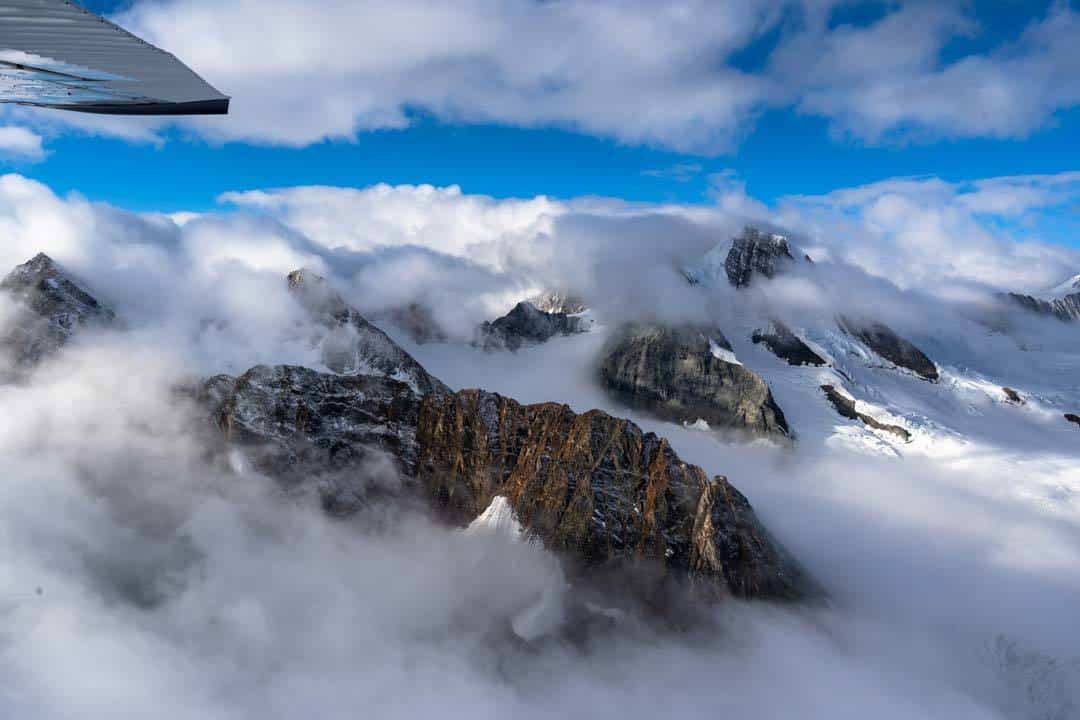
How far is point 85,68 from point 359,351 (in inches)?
5752

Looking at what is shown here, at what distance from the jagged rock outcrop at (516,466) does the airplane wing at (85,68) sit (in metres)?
139

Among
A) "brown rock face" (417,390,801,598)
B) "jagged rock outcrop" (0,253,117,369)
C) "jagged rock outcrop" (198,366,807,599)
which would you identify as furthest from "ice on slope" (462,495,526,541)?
"jagged rock outcrop" (0,253,117,369)

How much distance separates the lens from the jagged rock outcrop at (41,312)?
16812 cm

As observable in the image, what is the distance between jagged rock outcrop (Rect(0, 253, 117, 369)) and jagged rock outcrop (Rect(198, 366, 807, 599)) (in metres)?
64.8

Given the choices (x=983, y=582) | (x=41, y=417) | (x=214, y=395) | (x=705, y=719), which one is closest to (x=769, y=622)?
(x=705, y=719)

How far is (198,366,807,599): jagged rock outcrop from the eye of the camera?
140 metres

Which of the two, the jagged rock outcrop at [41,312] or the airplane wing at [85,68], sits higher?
the airplane wing at [85,68]

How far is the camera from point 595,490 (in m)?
148

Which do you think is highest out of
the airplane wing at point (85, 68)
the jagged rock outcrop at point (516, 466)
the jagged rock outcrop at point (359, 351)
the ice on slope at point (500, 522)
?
the airplane wing at point (85, 68)

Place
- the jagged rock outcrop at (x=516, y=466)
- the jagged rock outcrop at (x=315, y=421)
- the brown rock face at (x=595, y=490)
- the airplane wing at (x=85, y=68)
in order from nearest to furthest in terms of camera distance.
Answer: the airplane wing at (x=85, y=68) < the jagged rock outcrop at (x=315, y=421) < the jagged rock outcrop at (x=516, y=466) < the brown rock face at (x=595, y=490)

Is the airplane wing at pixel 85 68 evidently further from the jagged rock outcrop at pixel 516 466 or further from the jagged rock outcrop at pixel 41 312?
the jagged rock outcrop at pixel 41 312

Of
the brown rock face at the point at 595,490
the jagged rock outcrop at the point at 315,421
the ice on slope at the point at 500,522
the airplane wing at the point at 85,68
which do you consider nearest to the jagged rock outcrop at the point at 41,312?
the jagged rock outcrop at the point at 315,421

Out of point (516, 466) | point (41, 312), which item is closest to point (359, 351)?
point (516, 466)

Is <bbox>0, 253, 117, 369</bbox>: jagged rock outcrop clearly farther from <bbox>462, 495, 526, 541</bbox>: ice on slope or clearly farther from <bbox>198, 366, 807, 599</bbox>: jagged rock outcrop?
<bbox>462, 495, 526, 541</bbox>: ice on slope
